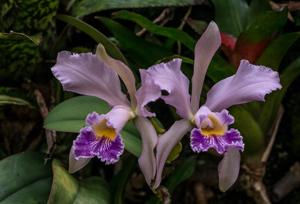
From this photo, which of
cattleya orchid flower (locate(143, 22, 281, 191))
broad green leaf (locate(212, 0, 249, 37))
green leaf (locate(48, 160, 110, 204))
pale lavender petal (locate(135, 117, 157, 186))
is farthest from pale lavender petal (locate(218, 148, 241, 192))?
broad green leaf (locate(212, 0, 249, 37))

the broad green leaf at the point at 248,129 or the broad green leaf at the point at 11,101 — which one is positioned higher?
the broad green leaf at the point at 11,101

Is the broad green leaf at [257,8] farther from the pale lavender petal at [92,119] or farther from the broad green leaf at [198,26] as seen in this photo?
the pale lavender petal at [92,119]

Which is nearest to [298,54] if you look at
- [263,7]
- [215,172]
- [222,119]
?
[263,7]

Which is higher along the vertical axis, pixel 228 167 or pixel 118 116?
pixel 118 116

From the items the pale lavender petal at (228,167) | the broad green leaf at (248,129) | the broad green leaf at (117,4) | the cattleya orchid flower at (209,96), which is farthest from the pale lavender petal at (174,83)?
the broad green leaf at (117,4)

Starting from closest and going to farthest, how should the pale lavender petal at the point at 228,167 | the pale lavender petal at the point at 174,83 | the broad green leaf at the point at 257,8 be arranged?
the pale lavender petal at the point at 174,83 < the pale lavender petal at the point at 228,167 < the broad green leaf at the point at 257,8

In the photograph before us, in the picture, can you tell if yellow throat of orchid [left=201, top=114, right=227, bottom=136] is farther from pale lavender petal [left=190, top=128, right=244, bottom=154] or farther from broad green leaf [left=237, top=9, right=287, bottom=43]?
broad green leaf [left=237, top=9, right=287, bottom=43]

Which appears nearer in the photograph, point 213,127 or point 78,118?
point 213,127

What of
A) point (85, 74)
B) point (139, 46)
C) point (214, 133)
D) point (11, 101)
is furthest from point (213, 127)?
point (11, 101)

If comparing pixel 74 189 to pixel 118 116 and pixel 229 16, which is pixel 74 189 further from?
pixel 229 16
